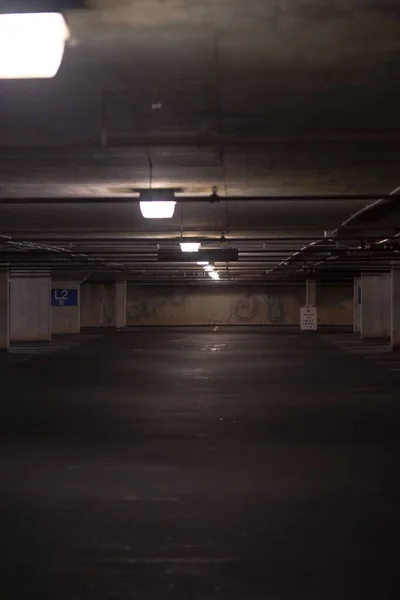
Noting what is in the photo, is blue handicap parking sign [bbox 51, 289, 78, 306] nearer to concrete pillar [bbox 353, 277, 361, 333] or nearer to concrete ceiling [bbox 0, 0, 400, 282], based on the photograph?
concrete pillar [bbox 353, 277, 361, 333]

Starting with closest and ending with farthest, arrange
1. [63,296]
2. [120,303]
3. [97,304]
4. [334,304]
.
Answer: [63,296] < [120,303] < [334,304] < [97,304]

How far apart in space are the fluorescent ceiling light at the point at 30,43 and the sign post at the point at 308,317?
30.7m

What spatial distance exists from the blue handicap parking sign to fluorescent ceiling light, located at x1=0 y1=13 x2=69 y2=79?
3267cm

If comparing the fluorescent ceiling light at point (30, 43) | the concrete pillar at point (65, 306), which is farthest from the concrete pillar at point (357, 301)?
the fluorescent ceiling light at point (30, 43)

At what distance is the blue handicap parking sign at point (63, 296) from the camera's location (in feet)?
119

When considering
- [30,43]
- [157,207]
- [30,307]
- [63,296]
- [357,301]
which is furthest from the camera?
[357,301]

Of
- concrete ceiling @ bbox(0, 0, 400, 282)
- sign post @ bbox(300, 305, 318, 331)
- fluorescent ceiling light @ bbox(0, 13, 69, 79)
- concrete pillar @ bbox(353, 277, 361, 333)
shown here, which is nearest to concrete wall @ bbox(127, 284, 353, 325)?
concrete pillar @ bbox(353, 277, 361, 333)

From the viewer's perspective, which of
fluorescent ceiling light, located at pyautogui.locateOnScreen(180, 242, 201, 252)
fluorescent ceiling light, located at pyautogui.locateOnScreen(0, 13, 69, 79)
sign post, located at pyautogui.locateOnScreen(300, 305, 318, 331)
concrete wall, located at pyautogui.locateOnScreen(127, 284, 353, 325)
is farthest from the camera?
concrete wall, located at pyautogui.locateOnScreen(127, 284, 353, 325)

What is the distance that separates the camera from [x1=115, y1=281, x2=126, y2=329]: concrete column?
41763 mm

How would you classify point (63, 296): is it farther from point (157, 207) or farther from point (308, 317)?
point (157, 207)

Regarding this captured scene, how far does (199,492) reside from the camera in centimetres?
666

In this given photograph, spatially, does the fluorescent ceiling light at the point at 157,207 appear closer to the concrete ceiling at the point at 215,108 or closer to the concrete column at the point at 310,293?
the concrete ceiling at the point at 215,108

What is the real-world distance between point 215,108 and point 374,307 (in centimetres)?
2616

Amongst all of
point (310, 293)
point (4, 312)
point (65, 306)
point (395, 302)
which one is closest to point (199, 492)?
point (4, 312)
